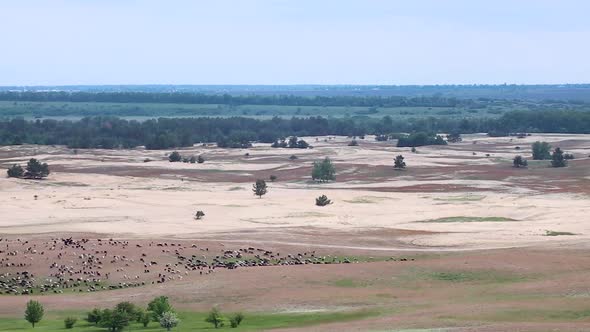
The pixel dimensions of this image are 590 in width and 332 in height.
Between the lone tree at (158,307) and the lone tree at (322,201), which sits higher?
the lone tree at (158,307)

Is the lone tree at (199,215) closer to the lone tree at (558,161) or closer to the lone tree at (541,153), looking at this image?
the lone tree at (558,161)

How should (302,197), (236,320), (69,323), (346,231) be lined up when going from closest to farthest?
(236,320), (69,323), (346,231), (302,197)

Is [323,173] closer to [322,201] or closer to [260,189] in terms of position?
[260,189]

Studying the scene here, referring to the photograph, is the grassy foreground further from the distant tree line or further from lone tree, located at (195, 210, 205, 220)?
the distant tree line

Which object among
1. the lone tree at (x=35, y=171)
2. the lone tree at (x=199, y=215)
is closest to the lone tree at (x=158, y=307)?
the lone tree at (x=199, y=215)

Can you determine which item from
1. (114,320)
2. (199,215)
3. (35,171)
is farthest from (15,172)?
(114,320)

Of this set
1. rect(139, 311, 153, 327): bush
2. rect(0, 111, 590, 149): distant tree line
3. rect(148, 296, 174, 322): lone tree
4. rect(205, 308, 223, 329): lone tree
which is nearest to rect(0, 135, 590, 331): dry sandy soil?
rect(148, 296, 174, 322): lone tree

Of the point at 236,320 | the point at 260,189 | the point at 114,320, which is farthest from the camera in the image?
the point at 260,189
